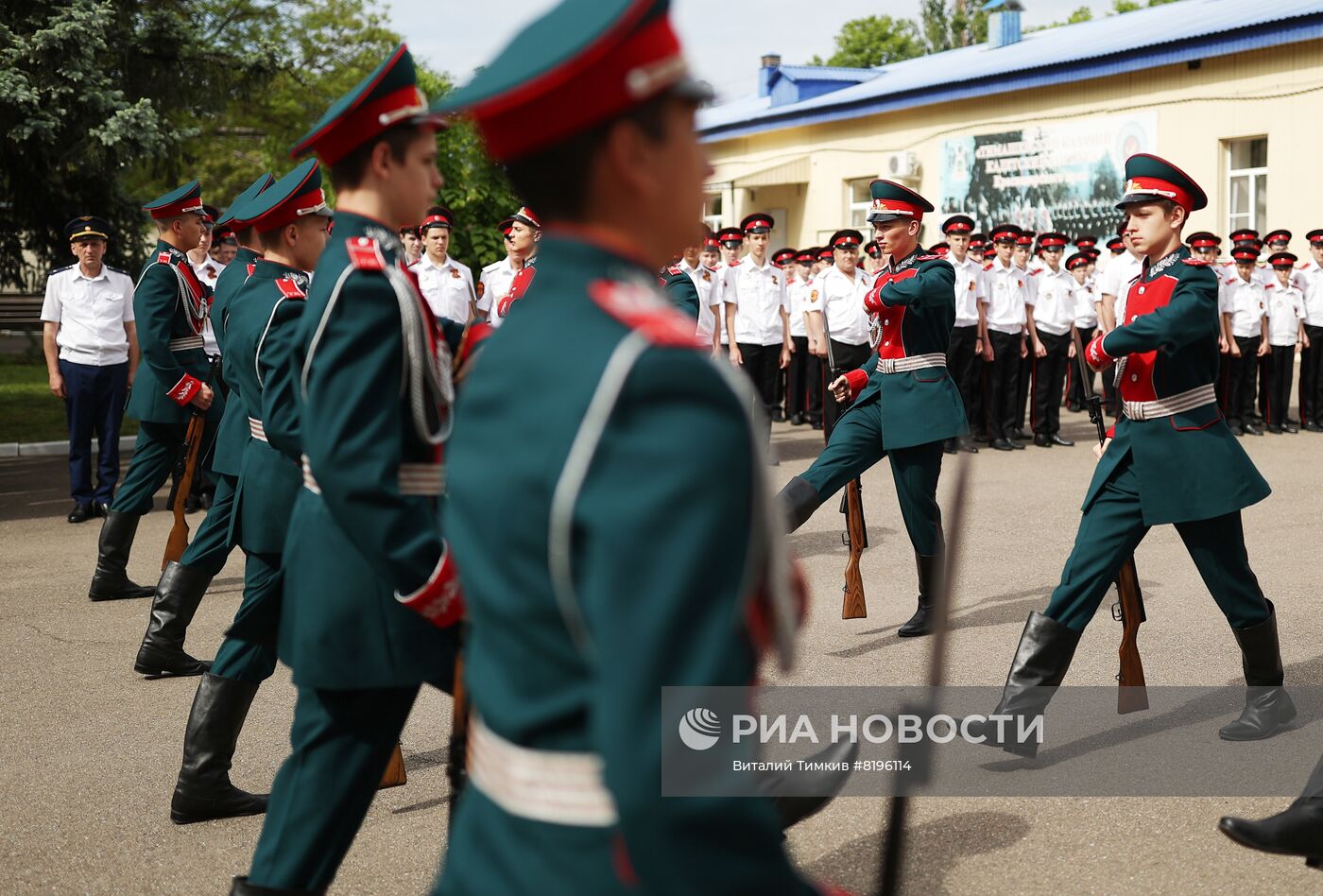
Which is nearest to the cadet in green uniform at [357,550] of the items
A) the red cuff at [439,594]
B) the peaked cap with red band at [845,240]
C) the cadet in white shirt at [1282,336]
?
the red cuff at [439,594]

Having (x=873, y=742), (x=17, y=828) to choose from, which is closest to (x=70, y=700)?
(x=17, y=828)

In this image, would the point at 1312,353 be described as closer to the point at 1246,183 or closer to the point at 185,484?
the point at 1246,183

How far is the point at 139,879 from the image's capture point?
3986 millimetres

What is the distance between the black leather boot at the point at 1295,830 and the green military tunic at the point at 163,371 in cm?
581

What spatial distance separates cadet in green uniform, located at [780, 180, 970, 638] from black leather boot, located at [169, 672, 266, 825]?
10.9 feet

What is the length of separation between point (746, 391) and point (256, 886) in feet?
5.91

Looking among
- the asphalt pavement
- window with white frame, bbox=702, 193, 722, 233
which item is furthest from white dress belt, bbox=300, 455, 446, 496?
window with white frame, bbox=702, 193, 722, 233

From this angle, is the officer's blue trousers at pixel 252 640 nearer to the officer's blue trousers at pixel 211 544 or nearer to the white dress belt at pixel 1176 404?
the officer's blue trousers at pixel 211 544

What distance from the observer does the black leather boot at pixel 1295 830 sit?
3.46m

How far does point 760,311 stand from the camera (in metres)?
16.4

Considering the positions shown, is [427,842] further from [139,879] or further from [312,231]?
[312,231]

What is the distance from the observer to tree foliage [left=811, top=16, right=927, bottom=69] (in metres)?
68.2

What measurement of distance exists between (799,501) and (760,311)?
9467mm

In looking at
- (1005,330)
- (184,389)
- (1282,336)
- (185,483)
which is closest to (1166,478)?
(185,483)
